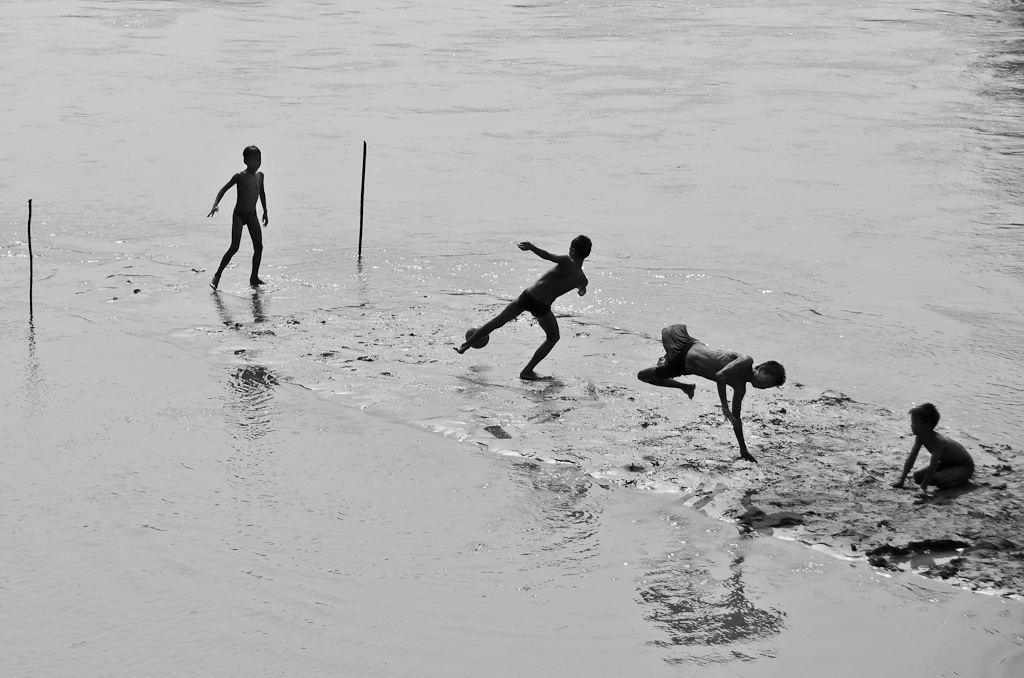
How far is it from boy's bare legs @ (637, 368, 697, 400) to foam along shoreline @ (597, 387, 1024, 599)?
0.26 metres

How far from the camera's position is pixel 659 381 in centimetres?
934

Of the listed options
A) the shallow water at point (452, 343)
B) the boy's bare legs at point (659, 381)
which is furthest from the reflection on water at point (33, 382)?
the boy's bare legs at point (659, 381)

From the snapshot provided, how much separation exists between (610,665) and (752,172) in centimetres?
1246

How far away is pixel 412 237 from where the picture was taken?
47.3ft

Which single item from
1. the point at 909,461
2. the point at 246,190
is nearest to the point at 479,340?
the point at 246,190

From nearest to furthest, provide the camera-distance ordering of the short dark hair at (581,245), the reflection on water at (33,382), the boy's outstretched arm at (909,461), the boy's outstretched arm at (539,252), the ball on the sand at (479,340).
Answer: the boy's outstretched arm at (909,461) < the reflection on water at (33,382) < the boy's outstretched arm at (539,252) < the short dark hair at (581,245) < the ball on the sand at (479,340)

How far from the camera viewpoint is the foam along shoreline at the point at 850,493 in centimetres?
740

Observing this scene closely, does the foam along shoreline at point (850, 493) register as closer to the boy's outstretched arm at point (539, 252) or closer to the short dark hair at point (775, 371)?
the short dark hair at point (775, 371)

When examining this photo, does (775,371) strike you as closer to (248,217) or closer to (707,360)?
(707,360)

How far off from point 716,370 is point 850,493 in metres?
1.28

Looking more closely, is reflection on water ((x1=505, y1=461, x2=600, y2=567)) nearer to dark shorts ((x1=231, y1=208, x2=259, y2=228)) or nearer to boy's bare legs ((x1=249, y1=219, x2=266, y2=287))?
boy's bare legs ((x1=249, y1=219, x2=266, y2=287))

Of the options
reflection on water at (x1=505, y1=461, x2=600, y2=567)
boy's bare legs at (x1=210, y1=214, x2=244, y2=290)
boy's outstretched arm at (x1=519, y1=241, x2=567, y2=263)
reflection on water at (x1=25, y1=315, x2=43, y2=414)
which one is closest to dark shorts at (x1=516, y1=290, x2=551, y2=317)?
boy's outstretched arm at (x1=519, y1=241, x2=567, y2=263)

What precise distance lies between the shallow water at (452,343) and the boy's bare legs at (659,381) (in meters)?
0.29

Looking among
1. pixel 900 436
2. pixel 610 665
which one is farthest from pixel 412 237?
pixel 610 665
